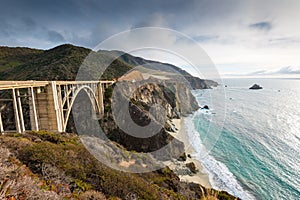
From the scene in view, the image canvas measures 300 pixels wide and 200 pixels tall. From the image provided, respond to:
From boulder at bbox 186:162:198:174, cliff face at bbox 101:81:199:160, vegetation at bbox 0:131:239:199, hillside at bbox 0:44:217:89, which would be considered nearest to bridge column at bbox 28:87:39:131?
vegetation at bbox 0:131:239:199

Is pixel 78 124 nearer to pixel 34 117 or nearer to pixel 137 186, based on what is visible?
pixel 34 117

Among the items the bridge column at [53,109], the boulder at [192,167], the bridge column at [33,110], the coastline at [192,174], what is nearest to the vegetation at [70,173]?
the bridge column at [33,110]

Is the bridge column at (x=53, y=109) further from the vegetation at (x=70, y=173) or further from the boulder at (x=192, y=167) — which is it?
the boulder at (x=192, y=167)

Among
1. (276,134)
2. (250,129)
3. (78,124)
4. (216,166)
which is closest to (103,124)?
(78,124)

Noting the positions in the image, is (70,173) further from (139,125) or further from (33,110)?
(139,125)

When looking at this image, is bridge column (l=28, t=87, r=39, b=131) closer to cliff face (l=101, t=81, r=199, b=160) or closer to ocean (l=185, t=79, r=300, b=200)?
cliff face (l=101, t=81, r=199, b=160)
